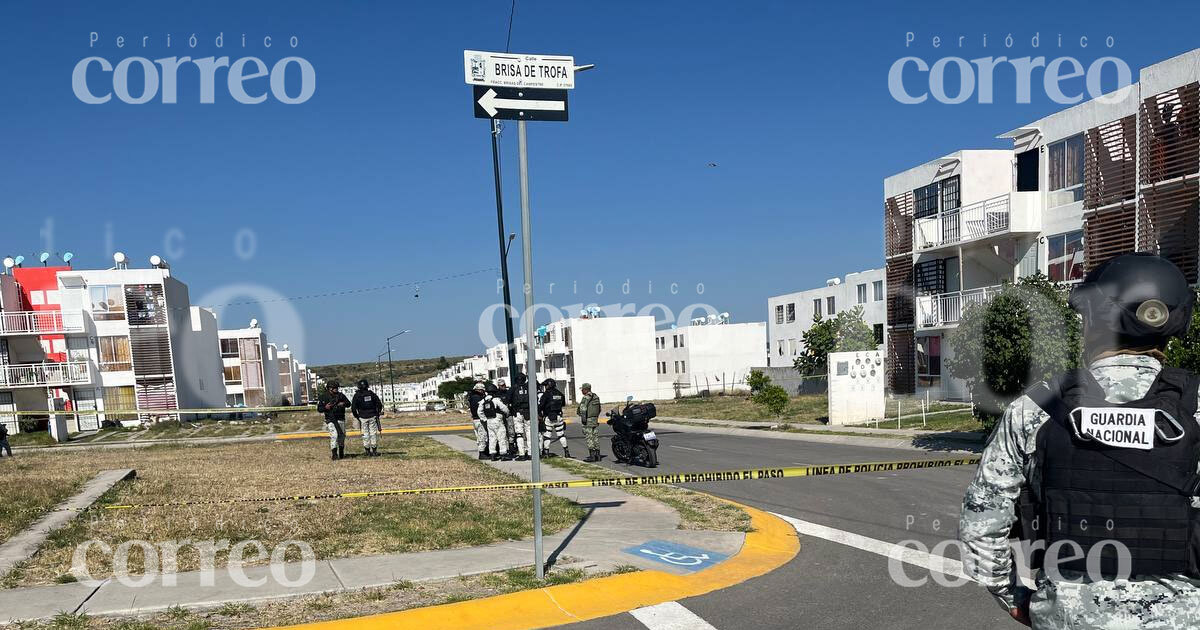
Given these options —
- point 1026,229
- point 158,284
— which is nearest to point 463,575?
point 1026,229

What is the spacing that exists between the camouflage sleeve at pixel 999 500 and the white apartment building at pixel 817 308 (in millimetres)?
46678

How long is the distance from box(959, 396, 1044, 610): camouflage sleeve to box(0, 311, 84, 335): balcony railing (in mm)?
52016

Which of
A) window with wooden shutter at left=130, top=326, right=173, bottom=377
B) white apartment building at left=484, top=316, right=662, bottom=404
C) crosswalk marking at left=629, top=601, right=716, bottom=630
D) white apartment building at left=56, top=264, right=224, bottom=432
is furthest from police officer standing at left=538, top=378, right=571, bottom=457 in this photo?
white apartment building at left=484, top=316, right=662, bottom=404

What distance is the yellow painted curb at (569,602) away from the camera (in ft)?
17.4

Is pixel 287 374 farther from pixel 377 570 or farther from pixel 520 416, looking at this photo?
pixel 377 570

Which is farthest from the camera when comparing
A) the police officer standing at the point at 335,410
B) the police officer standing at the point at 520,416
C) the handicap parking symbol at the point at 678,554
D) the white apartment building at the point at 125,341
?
the white apartment building at the point at 125,341

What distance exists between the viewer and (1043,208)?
25875 mm

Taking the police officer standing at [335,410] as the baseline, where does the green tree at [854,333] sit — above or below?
below

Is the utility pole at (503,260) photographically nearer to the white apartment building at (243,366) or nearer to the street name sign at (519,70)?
the street name sign at (519,70)

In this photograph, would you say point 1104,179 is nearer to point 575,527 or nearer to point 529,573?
point 575,527

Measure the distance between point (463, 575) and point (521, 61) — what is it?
14.2ft

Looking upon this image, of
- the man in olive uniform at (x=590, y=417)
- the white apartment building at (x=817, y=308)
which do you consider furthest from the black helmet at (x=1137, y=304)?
the white apartment building at (x=817, y=308)

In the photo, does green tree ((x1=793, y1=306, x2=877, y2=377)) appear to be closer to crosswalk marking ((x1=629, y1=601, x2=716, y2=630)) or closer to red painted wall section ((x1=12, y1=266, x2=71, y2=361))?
crosswalk marking ((x1=629, y1=601, x2=716, y2=630))

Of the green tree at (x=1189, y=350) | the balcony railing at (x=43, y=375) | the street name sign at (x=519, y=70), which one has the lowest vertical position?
the balcony railing at (x=43, y=375)
